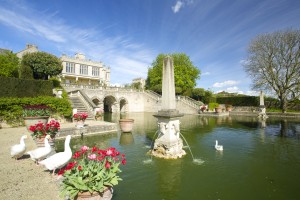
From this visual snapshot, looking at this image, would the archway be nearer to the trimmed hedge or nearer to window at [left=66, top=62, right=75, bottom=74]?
window at [left=66, top=62, right=75, bottom=74]

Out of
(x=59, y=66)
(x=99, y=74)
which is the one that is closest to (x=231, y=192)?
(x=59, y=66)

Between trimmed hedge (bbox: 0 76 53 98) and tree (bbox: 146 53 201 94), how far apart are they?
28.9 m

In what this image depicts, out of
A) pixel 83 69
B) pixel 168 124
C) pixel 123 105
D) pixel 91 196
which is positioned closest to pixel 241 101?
pixel 123 105

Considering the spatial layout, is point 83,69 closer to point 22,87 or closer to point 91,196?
point 22,87

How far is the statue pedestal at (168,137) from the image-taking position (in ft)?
28.8

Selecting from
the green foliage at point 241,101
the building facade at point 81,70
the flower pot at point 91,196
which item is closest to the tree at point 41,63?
the building facade at point 81,70

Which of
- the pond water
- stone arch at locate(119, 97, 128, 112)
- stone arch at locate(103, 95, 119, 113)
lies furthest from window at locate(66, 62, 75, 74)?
the pond water

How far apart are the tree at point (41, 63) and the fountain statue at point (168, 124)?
818 inches

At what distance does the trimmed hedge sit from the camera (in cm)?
1700

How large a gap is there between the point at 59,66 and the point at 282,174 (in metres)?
26.6

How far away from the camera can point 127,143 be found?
11734mm

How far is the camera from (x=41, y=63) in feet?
78.6

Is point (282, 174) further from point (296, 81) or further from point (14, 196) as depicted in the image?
point (296, 81)

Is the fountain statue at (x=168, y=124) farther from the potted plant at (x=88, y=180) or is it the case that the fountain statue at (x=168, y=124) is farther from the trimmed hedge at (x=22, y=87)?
the trimmed hedge at (x=22, y=87)
